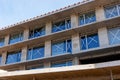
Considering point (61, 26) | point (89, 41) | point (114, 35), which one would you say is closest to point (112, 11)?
point (114, 35)

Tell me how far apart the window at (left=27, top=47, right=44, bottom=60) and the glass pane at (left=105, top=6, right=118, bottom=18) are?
6314 millimetres

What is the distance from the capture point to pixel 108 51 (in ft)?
49.2

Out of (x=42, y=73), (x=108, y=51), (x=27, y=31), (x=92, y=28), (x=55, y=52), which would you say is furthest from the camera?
(x=27, y=31)

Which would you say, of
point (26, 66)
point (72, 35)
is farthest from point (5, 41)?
point (72, 35)

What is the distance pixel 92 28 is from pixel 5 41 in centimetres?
931

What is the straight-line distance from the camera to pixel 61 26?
59.6ft

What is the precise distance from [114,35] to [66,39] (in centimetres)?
402

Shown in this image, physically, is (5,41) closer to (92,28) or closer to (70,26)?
(70,26)

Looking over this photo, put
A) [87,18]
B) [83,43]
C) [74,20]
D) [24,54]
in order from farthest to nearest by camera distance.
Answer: [24,54] → [74,20] → [87,18] → [83,43]

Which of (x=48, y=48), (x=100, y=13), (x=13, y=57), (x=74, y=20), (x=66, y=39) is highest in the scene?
(x=100, y=13)

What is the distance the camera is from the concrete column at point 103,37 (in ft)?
50.2

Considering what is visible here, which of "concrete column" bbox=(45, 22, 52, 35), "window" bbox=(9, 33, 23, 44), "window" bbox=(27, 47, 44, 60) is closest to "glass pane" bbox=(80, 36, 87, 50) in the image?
"concrete column" bbox=(45, 22, 52, 35)

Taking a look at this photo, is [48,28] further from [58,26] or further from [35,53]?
[35,53]

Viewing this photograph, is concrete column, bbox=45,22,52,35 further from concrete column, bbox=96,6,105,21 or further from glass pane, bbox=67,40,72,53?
concrete column, bbox=96,6,105,21
